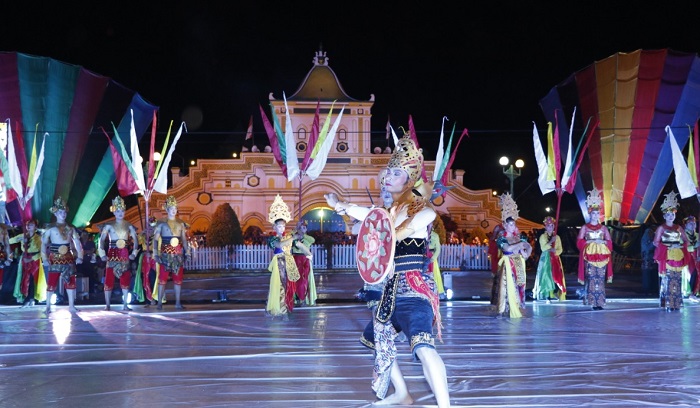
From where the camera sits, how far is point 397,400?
5.41m

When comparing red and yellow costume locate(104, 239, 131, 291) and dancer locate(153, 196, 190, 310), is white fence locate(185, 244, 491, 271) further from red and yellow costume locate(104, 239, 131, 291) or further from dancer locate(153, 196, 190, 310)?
red and yellow costume locate(104, 239, 131, 291)

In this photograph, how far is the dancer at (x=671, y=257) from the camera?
12109mm

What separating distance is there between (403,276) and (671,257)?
8.44 metres

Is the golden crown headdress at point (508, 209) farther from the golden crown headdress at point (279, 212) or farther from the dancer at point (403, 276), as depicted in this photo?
the dancer at point (403, 276)

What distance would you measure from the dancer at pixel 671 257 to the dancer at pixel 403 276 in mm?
8017

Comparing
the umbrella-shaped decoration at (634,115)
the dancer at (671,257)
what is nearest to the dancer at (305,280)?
the dancer at (671,257)

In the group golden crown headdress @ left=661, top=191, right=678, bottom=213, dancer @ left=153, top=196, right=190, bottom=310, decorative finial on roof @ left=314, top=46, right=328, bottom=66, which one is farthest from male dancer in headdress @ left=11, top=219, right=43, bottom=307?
decorative finial on roof @ left=314, top=46, right=328, bottom=66

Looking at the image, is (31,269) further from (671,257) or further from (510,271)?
(671,257)

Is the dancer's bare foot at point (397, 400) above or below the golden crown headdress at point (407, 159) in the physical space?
below

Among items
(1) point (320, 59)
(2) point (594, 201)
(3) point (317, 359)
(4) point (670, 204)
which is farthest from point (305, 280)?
(1) point (320, 59)

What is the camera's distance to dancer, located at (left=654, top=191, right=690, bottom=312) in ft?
39.7

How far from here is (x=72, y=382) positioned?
20.3ft

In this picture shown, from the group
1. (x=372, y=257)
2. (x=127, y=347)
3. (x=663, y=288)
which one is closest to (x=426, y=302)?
(x=372, y=257)

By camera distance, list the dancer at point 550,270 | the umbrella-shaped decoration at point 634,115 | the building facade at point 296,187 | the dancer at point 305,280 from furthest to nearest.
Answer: the building facade at point 296,187 < the umbrella-shaped decoration at point 634,115 < the dancer at point 550,270 < the dancer at point 305,280
